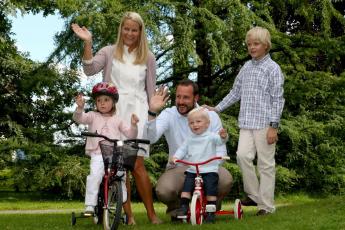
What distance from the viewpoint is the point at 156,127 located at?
23.1 ft

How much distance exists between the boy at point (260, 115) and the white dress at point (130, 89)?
808 mm

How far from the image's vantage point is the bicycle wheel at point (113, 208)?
19.7 feet

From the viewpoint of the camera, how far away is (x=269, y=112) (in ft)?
25.0

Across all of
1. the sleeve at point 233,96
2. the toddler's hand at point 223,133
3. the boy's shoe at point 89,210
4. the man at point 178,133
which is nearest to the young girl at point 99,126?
the boy's shoe at point 89,210

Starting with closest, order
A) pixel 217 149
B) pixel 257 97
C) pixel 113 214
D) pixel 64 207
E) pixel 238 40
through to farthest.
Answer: pixel 113 214
pixel 217 149
pixel 257 97
pixel 64 207
pixel 238 40

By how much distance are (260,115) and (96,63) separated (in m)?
1.84

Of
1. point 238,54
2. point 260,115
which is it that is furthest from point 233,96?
point 238,54

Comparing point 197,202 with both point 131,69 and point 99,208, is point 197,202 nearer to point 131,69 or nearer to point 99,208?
point 99,208

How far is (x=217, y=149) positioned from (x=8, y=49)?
31.3 ft

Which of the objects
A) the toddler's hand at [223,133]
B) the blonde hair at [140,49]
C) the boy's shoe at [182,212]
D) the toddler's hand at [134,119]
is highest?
the blonde hair at [140,49]

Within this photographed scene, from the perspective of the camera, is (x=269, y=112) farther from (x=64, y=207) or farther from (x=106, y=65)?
(x=64, y=207)

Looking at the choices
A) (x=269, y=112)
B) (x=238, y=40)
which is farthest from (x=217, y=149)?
(x=238, y=40)

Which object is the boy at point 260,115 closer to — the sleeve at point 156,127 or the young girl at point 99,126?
the sleeve at point 156,127

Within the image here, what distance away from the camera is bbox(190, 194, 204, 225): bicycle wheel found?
6547 millimetres
